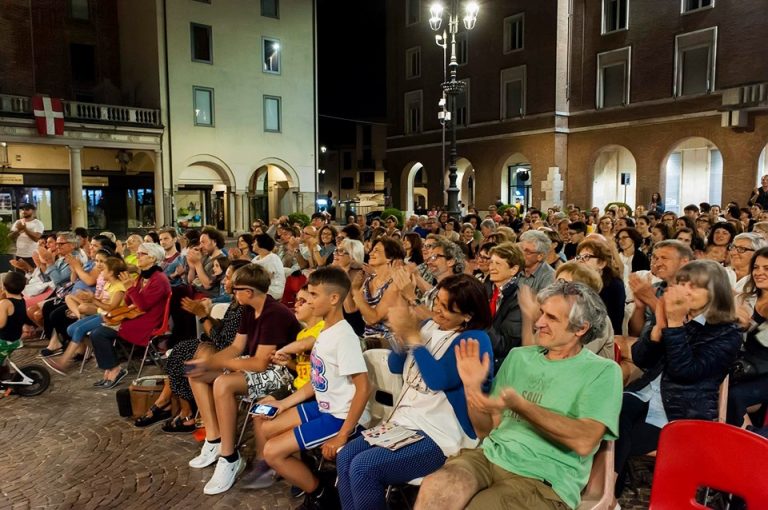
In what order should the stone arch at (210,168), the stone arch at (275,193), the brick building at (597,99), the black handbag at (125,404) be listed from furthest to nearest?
the stone arch at (275,193) → the stone arch at (210,168) → the brick building at (597,99) → the black handbag at (125,404)

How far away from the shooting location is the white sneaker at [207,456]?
4512mm

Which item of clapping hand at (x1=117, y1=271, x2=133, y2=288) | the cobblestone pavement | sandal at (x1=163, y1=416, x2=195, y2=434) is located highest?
clapping hand at (x1=117, y1=271, x2=133, y2=288)

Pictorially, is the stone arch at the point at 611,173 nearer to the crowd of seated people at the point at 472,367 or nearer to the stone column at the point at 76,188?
the stone column at the point at 76,188

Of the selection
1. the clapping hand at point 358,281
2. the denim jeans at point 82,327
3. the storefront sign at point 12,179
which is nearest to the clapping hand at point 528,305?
the clapping hand at point 358,281

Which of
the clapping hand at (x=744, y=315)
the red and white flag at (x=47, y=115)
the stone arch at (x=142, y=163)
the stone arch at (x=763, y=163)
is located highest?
the red and white flag at (x=47, y=115)

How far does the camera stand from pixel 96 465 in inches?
182

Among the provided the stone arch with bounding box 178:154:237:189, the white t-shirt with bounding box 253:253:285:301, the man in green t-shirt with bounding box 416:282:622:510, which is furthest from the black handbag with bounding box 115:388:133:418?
the stone arch with bounding box 178:154:237:189

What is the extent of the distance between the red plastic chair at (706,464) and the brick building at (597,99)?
22.2 meters

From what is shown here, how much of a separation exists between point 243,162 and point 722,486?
27.1 meters

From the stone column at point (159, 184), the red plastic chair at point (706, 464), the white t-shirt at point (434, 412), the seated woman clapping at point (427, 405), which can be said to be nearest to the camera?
the red plastic chair at point (706, 464)

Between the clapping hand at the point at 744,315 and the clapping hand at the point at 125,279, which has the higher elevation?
the clapping hand at the point at 744,315

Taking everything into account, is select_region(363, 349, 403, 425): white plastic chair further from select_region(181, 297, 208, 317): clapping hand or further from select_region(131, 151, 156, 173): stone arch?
select_region(131, 151, 156, 173): stone arch

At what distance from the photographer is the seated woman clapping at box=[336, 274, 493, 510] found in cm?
298

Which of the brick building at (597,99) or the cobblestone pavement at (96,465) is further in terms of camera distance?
the brick building at (597,99)
